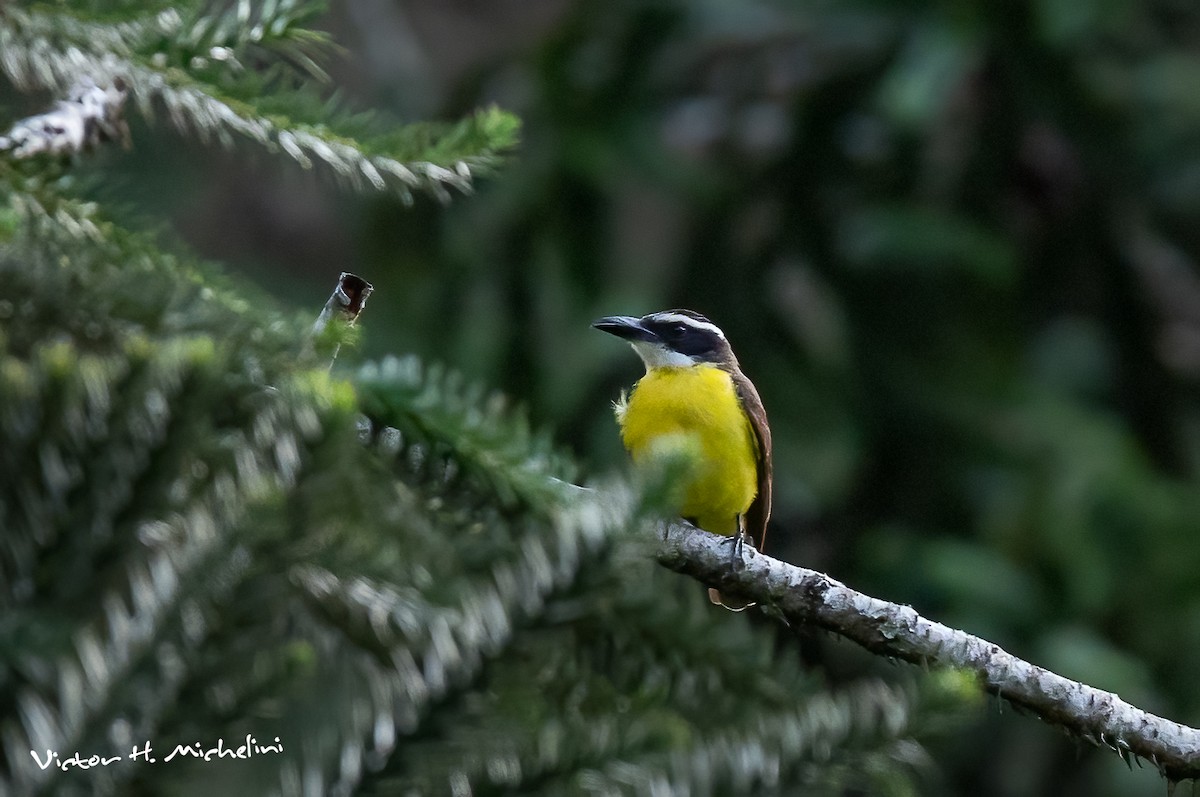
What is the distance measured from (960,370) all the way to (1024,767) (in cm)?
189

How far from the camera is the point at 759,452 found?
174 inches

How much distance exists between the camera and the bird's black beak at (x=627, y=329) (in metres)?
4.48

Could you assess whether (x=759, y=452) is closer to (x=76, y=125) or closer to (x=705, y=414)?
(x=705, y=414)

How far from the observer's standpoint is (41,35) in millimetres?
1703

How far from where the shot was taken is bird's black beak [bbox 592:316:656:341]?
4.48 m

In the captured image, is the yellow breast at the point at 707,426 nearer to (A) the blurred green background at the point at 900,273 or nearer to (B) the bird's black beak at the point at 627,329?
(B) the bird's black beak at the point at 627,329

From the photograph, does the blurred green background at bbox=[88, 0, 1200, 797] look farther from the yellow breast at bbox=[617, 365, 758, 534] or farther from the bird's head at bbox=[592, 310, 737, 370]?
the yellow breast at bbox=[617, 365, 758, 534]

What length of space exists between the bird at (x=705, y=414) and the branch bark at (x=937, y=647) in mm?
1891

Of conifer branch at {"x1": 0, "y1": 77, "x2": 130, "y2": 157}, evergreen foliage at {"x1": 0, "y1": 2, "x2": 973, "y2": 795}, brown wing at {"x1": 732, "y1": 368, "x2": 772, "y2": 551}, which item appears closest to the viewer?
evergreen foliage at {"x1": 0, "y1": 2, "x2": 973, "y2": 795}

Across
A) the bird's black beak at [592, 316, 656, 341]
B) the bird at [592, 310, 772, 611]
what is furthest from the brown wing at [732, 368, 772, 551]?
the bird's black beak at [592, 316, 656, 341]

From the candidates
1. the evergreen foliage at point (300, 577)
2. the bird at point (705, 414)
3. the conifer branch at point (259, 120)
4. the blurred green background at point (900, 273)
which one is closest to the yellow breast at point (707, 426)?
the bird at point (705, 414)

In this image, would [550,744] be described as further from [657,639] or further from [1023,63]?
[1023,63]

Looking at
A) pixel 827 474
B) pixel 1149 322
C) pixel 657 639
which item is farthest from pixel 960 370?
pixel 657 639

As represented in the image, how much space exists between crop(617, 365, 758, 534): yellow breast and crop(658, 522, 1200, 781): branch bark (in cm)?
193
